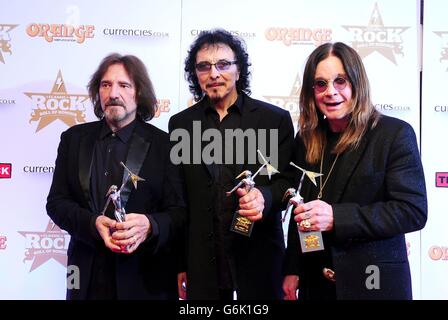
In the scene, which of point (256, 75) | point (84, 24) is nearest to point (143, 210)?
point (256, 75)

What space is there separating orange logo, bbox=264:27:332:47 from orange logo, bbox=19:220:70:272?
67.6 inches

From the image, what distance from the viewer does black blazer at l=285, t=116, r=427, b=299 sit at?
5.80 feet

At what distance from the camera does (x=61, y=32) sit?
2949 mm

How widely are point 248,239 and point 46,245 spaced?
142 cm

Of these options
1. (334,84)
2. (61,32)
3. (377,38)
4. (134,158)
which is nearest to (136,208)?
(134,158)

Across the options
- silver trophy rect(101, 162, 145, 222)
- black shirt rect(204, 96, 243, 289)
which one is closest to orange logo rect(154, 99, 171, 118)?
black shirt rect(204, 96, 243, 289)

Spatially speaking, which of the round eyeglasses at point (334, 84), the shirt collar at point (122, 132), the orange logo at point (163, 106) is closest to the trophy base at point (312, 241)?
the round eyeglasses at point (334, 84)

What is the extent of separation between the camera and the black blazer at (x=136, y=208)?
211 cm

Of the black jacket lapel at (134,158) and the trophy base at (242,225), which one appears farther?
the black jacket lapel at (134,158)

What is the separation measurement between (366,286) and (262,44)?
5.44 ft

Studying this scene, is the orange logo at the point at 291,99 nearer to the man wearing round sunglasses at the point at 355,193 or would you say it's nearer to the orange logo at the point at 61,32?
the man wearing round sunglasses at the point at 355,193

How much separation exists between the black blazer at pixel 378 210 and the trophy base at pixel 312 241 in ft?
0.23

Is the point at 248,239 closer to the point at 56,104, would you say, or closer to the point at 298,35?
the point at 298,35

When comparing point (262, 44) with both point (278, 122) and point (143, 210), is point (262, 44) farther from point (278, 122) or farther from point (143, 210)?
point (143, 210)
